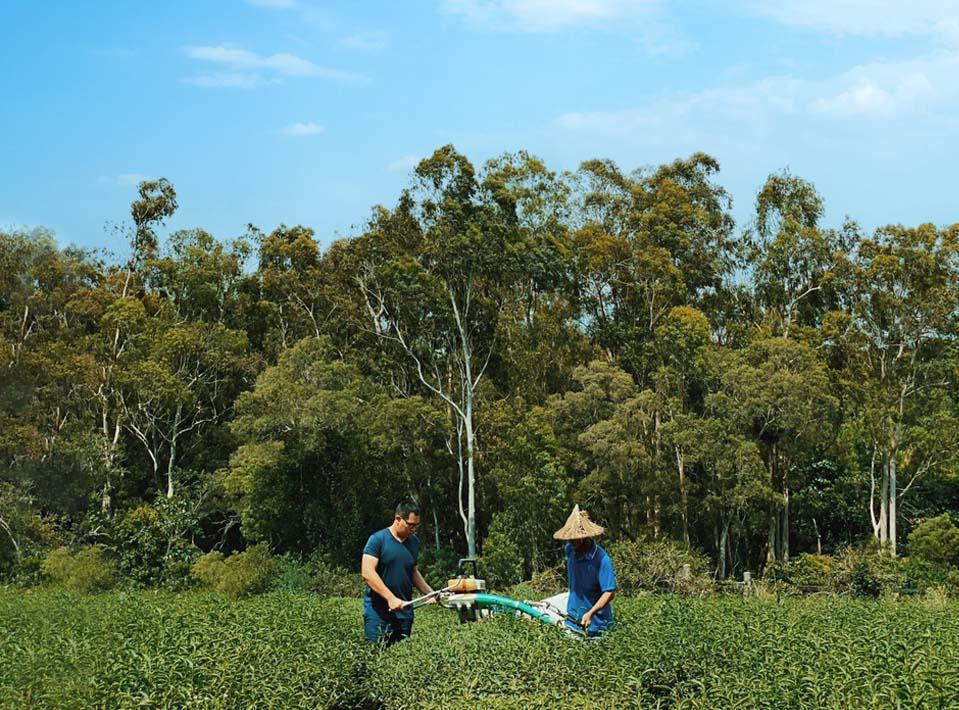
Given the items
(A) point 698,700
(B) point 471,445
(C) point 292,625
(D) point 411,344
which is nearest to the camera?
Result: (A) point 698,700

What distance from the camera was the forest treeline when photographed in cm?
2986

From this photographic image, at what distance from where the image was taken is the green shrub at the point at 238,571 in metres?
27.7

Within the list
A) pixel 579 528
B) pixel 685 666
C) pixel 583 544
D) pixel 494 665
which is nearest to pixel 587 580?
pixel 583 544

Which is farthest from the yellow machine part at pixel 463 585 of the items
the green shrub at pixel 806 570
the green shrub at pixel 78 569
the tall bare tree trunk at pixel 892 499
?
the tall bare tree trunk at pixel 892 499

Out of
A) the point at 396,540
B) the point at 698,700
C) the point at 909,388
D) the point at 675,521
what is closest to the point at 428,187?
Result: the point at 675,521

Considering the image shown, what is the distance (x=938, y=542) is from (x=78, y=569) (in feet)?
67.4

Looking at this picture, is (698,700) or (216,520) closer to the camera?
(698,700)

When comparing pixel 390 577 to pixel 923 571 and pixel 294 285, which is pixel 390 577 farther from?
pixel 294 285

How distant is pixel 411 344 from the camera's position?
112ft

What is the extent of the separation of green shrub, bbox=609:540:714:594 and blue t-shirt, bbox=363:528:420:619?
14.7 meters

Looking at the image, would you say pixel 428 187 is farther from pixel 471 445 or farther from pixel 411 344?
pixel 471 445

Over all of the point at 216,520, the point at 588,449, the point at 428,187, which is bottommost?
the point at 216,520

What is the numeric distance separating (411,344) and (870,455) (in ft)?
44.5

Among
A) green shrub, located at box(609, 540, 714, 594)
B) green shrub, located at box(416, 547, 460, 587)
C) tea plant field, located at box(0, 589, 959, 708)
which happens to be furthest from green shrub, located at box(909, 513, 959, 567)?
tea plant field, located at box(0, 589, 959, 708)
